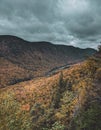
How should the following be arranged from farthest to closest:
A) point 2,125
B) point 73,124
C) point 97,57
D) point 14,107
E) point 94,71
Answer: point 73,124, point 94,71, point 97,57, point 14,107, point 2,125

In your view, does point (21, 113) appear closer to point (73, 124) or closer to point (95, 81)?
point (95, 81)

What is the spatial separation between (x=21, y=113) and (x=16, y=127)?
1.87 m

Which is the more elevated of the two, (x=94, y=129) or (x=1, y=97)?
(x=1, y=97)

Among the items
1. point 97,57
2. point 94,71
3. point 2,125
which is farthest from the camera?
point 94,71

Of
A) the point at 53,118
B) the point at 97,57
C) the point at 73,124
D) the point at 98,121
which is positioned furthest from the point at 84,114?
the point at 53,118

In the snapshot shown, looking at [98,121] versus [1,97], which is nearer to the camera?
[1,97]

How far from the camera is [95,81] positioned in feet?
117

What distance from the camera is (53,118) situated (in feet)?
249

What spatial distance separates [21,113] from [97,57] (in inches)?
628

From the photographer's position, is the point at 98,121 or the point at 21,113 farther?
the point at 98,121

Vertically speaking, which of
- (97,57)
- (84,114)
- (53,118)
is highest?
(97,57)

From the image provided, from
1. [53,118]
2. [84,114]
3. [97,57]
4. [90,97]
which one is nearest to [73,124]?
[84,114]

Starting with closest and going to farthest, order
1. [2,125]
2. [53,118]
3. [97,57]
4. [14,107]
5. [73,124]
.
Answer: [2,125], [14,107], [97,57], [73,124], [53,118]

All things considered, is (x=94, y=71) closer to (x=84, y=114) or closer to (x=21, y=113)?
(x=84, y=114)
